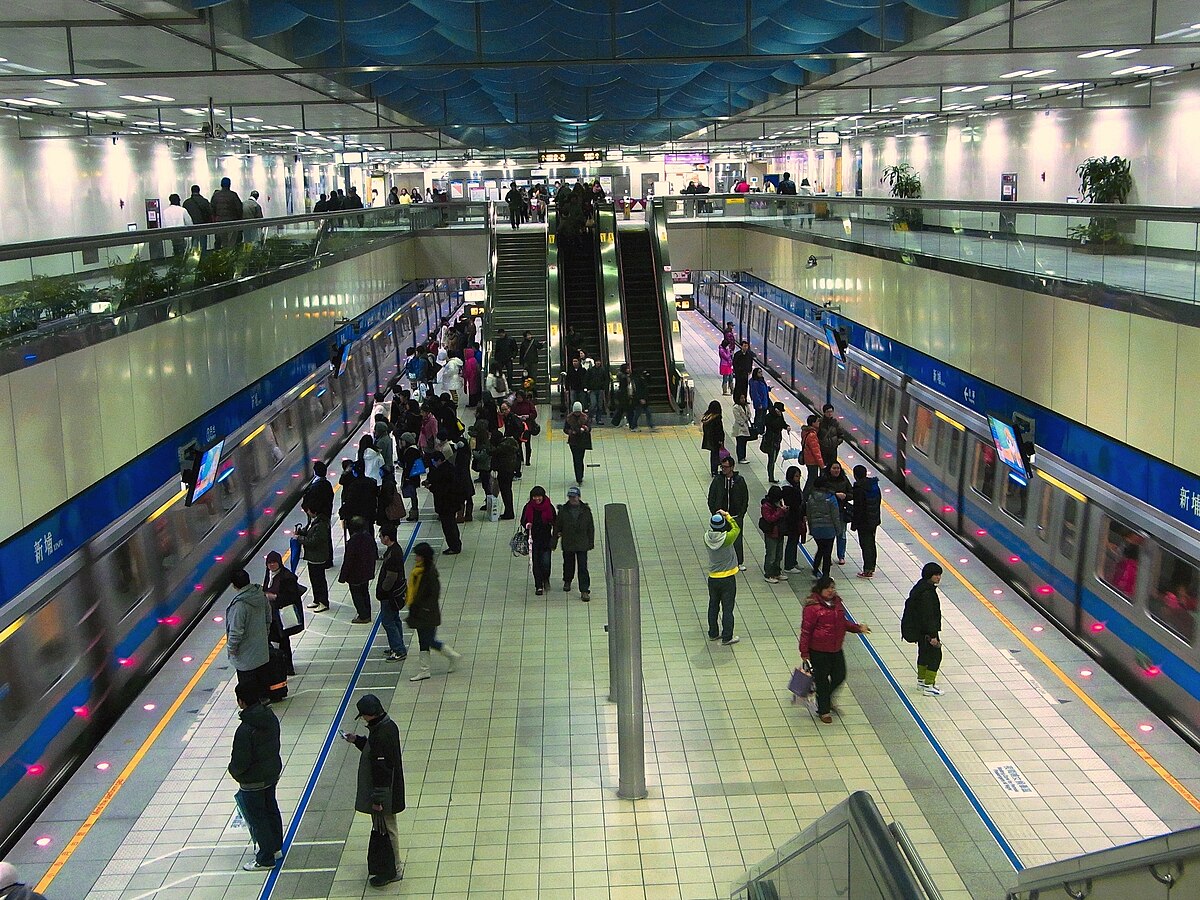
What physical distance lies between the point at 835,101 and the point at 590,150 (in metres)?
7.02

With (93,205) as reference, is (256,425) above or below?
below

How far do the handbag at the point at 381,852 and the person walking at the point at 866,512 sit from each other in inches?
300

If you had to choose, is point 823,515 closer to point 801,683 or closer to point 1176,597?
point 801,683

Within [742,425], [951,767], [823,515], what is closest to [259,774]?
[951,767]

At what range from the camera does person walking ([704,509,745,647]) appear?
11.6m

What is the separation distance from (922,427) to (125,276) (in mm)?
11166

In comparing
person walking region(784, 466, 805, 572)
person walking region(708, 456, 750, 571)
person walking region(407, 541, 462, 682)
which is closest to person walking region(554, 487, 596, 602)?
person walking region(708, 456, 750, 571)

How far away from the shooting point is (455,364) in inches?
1024

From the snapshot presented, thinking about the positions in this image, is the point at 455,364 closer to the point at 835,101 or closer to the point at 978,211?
the point at 978,211

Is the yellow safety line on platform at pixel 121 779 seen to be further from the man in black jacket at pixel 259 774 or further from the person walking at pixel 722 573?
the person walking at pixel 722 573

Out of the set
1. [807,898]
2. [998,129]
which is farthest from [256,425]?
[998,129]

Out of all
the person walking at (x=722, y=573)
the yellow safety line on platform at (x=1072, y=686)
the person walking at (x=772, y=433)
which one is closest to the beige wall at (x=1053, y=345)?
the yellow safety line on platform at (x=1072, y=686)

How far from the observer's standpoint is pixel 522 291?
31141 mm

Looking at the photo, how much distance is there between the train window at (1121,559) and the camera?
1081cm
